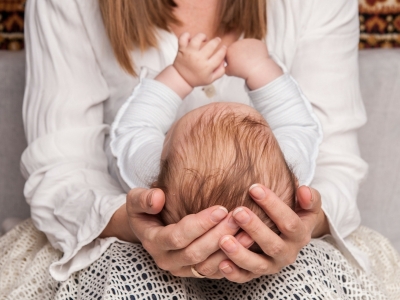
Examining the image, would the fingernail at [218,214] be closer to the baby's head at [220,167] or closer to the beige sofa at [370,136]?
the baby's head at [220,167]

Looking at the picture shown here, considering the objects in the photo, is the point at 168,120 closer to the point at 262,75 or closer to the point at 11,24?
the point at 262,75

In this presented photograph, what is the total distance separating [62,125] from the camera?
1.14 m

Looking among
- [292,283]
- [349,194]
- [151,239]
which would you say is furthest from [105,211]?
[349,194]

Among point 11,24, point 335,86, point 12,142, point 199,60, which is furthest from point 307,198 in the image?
point 11,24

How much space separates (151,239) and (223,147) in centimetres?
14

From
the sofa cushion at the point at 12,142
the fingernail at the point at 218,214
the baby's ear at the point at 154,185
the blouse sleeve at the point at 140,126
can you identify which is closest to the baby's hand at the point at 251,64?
the blouse sleeve at the point at 140,126

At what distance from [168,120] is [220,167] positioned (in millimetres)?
282

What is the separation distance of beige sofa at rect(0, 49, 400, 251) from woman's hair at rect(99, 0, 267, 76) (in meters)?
0.42

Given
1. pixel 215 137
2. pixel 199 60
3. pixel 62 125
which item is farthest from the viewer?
pixel 62 125

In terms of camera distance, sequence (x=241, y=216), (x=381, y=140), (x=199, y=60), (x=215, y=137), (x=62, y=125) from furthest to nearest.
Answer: (x=381, y=140), (x=62, y=125), (x=199, y=60), (x=215, y=137), (x=241, y=216)

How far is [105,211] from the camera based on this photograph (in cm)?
98

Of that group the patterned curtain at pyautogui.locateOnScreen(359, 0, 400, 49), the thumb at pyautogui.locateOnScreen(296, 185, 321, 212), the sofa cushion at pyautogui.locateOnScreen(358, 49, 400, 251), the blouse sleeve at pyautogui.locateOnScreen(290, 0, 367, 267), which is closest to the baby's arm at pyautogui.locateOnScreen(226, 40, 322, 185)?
the blouse sleeve at pyautogui.locateOnScreen(290, 0, 367, 267)

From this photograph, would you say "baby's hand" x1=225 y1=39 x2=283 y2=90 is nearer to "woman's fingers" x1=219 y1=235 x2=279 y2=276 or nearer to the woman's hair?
the woman's hair

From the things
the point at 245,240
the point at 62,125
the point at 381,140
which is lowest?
the point at 381,140
